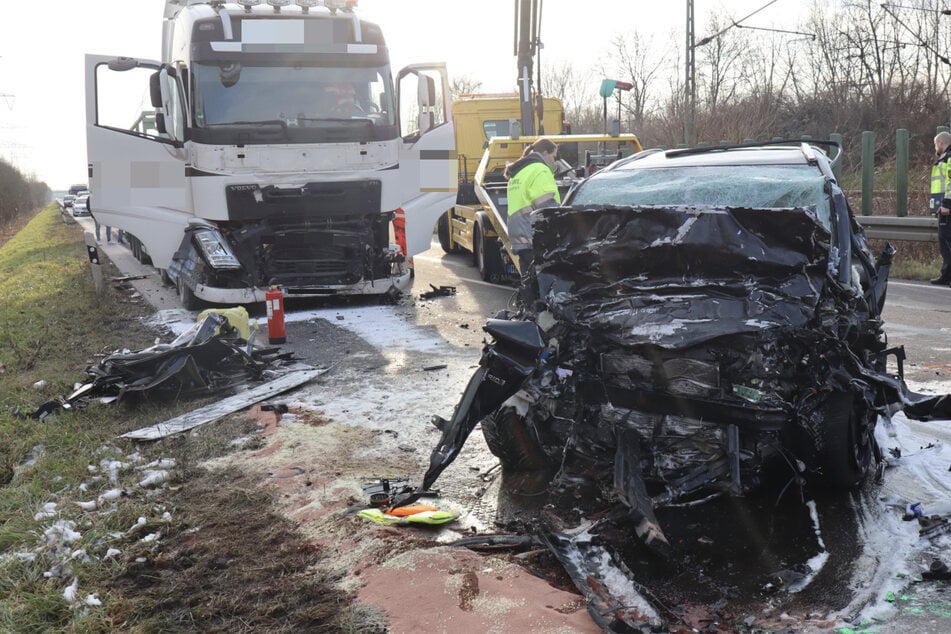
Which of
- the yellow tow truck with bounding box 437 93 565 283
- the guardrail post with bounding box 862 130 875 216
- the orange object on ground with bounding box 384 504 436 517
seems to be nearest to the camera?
the orange object on ground with bounding box 384 504 436 517

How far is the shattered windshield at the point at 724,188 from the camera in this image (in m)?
5.11

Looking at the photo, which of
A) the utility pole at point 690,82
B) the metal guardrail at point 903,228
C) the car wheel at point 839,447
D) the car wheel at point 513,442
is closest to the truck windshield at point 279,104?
the car wheel at point 513,442

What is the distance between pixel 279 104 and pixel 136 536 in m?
7.01

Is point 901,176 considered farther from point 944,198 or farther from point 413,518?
point 413,518

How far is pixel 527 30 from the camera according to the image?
45.2 ft

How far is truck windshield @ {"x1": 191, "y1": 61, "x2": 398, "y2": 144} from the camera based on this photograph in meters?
10.0

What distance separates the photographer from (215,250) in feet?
33.2

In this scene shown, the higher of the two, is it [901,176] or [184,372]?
[901,176]

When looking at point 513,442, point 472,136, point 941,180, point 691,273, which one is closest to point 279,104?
point 513,442

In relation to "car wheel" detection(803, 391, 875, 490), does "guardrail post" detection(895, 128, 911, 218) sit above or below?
above

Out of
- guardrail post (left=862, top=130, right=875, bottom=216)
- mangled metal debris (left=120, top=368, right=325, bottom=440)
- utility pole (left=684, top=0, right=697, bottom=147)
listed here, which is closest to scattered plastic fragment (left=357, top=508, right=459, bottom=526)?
mangled metal debris (left=120, top=368, right=325, bottom=440)

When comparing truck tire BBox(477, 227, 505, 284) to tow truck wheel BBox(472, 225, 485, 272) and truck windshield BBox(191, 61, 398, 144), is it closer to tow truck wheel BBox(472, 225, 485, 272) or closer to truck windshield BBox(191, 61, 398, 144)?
tow truck wheel BBox(472, 225, 485, 272)

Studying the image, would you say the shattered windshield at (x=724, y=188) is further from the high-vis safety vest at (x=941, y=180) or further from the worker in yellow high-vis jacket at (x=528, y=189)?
the high-vis safety vest at (x=941, y=180)

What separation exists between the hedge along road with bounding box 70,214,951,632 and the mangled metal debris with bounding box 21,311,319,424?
684 mm
